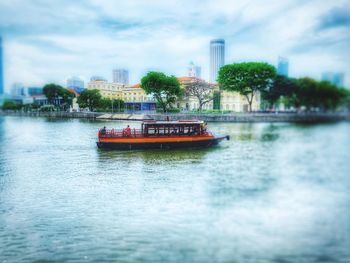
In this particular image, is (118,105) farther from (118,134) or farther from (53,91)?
(53,91)

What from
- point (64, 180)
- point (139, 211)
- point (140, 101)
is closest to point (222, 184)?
point (139, 211)

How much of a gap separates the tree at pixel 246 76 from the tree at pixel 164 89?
23.3ft

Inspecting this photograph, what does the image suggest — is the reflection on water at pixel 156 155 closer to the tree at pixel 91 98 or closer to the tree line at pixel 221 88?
the tree line at pixel 221 88

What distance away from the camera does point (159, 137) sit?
46.2ft

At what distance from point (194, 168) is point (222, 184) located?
6.86 feet

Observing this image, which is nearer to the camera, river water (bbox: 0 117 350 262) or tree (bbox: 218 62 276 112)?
river water (bbox: 0 117 350 262)

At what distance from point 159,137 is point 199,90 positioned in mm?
10704

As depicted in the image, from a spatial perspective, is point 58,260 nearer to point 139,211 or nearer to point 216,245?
point 139,211

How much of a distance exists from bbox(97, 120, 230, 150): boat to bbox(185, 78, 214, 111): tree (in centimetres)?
847

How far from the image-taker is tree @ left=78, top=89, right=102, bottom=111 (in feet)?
73.0

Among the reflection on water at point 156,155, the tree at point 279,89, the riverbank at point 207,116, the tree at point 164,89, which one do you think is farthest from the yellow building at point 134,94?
the reflection on water at point 156,155

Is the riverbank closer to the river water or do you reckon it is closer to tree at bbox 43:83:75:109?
tree at bbox 43:83:75:109

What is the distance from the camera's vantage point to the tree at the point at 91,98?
22.3 metres

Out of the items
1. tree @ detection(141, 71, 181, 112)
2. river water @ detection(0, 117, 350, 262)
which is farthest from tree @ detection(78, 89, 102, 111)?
river water @ detection(0, 117, 350, 262)
